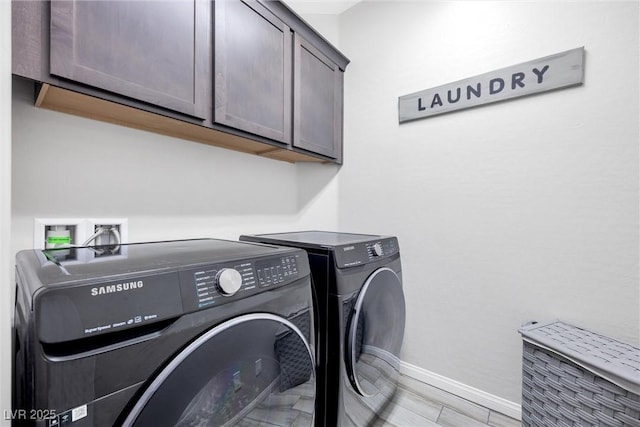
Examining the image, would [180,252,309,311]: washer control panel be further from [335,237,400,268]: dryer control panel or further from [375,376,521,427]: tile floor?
[375,376,521,427]: tile floor

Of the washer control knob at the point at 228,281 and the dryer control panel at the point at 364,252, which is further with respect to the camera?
the dryer control panel at the point at 364,252

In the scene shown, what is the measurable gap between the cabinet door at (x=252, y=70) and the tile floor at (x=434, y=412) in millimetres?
1533

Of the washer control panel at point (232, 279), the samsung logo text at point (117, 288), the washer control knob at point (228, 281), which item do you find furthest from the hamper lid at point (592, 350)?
the samsung logo text at point (117, 288)

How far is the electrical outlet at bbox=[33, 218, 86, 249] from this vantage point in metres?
0.94

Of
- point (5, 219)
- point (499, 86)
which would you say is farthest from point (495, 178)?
point (5, 219)

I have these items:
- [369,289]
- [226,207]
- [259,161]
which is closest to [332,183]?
[259,161]

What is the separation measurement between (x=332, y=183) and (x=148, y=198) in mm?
1194

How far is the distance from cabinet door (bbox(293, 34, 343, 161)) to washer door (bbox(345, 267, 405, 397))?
34.0 inches

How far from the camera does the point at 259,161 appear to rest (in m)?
1.75

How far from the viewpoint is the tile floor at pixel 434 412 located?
1350 millimetres

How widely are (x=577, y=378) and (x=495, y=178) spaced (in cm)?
89

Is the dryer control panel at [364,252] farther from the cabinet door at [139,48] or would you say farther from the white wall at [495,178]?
the cabinet door at [139,48]

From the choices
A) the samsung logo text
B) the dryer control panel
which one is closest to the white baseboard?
the dryer control panel

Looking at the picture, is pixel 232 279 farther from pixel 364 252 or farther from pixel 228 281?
pixel 364 252
